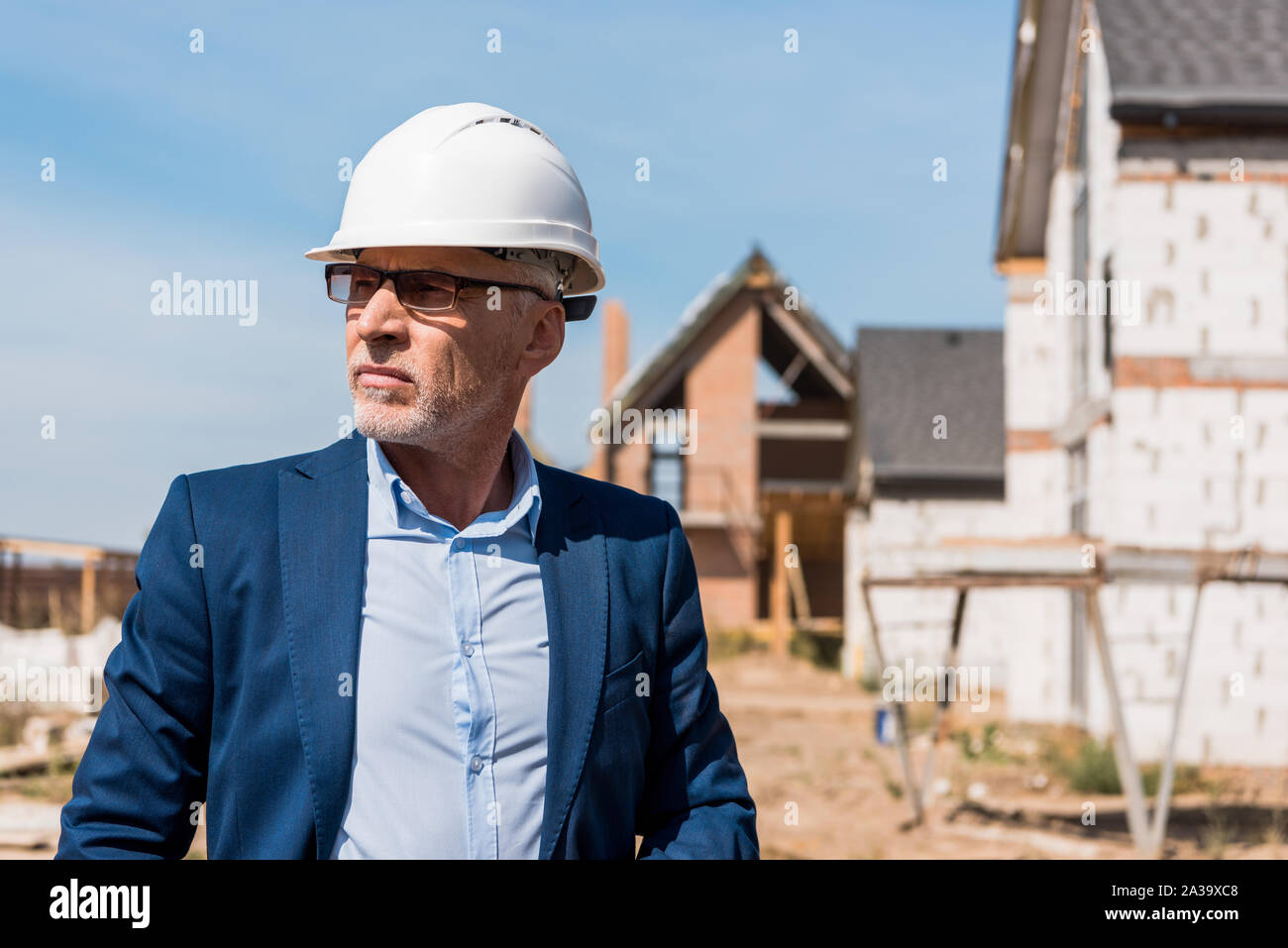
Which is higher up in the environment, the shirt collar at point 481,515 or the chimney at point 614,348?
the chimney at point 614,348

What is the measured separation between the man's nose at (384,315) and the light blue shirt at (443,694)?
266mm

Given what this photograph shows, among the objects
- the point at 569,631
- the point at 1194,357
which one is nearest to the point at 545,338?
the point at 569,631

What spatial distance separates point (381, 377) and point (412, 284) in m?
0.18

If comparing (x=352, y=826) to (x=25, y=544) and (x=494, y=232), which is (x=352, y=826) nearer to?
(x=494, y=232)

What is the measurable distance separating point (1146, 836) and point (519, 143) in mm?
8344

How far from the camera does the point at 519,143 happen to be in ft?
7.71

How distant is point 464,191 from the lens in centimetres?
224

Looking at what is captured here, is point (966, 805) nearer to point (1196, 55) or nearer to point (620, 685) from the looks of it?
point (1196, 55)

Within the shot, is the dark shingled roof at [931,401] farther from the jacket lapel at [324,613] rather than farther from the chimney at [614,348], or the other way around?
the jacket lapel at [324,613]

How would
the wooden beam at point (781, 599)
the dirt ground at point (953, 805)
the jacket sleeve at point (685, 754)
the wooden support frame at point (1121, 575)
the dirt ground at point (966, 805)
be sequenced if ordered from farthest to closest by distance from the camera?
the wooden beam at point (781, 599) → the dirt ground at point (966, 805) → the dirt ground at point (953, 805) → the wooden support frame at point (1121, 575) → the jacket sleeve at point (685, 754)

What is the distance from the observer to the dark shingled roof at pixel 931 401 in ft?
78.1

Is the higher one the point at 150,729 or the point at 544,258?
the point at 544,258

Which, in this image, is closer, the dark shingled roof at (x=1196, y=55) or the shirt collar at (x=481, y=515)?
the shirt collar at (x=481, y=515)

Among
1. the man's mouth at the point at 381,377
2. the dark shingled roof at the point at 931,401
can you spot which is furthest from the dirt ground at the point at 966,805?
the man's mouth at the point at 381,377
